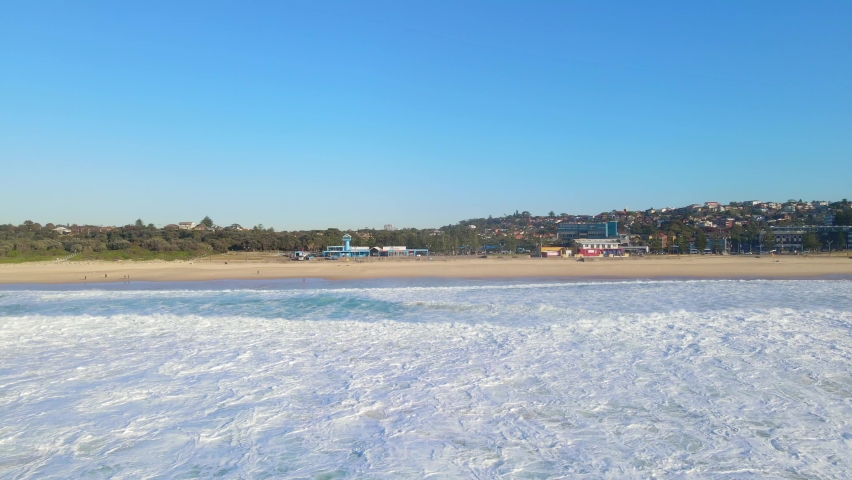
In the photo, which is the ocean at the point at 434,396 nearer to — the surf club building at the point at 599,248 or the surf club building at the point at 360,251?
the surf club building at the point at 599,248

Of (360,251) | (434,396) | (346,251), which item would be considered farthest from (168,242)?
(434,396)

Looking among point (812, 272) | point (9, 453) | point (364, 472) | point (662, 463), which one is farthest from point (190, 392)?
point (812, 272)

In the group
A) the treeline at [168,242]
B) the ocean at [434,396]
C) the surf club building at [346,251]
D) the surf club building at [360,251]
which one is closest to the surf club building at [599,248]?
the treeline at [168,242]

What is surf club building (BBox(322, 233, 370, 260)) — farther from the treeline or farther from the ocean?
the ocean

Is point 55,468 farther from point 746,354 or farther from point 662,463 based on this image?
point 746,354

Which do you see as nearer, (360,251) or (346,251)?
(346,251)

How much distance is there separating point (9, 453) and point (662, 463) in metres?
5.63

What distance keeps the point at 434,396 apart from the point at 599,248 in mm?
54873

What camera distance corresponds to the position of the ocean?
454 cm

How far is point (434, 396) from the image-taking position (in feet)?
20.6

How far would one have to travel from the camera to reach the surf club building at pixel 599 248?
182 feet

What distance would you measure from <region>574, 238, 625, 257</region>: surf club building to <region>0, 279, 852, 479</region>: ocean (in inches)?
1714

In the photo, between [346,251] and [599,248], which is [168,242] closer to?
[346,251]

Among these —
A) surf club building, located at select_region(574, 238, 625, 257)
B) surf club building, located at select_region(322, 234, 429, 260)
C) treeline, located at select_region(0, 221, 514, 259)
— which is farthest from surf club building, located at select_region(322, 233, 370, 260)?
surf club building, located at select_region(574, 238, 625, 257)
